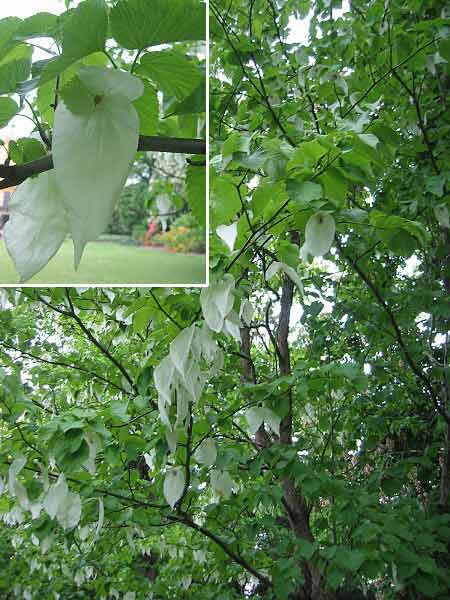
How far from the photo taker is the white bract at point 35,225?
224 mm

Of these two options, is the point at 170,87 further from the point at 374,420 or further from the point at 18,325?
the point at 18,325

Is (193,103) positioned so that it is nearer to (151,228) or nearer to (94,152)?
(94,152)

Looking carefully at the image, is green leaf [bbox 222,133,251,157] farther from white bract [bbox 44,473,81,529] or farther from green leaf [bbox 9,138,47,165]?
white bract [bbox 44,473,81,529]

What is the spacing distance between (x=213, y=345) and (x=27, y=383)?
1.47 metres

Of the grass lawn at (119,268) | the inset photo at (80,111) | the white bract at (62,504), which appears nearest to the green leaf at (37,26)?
the inset photo at (80,111)

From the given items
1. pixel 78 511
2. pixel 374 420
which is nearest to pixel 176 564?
pixel 374 420

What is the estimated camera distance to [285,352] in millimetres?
1977

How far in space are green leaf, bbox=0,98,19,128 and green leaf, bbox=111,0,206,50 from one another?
71 mm

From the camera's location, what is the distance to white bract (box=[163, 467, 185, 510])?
3.22 ft

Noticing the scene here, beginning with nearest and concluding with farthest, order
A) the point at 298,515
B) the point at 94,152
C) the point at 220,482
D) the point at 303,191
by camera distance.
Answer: the point at 94,152 < the point at 303,191 < the point at 220,482 < the point at 298,515

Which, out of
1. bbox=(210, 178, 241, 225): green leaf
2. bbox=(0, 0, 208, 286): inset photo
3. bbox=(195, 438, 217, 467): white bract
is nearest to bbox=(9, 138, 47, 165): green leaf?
bbox=(0, 0, 208, 286): inset photo

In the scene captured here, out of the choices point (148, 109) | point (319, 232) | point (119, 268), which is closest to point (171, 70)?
point (148, 109)

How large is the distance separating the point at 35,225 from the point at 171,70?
6.6 inches

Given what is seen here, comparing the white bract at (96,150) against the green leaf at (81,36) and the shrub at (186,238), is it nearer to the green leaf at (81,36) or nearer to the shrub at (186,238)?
the green leaf at (81,36)
